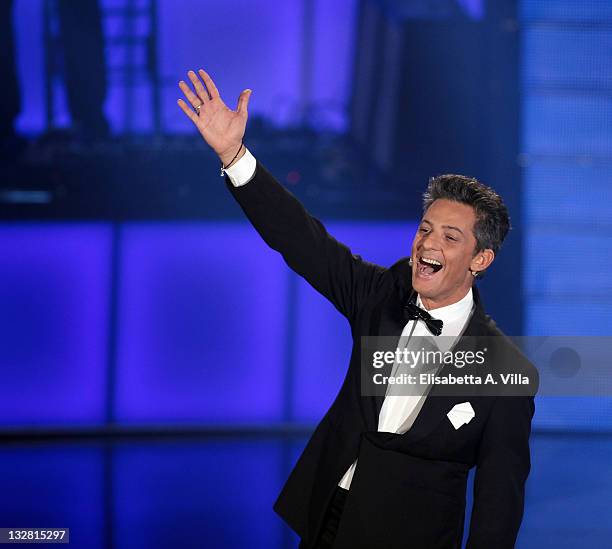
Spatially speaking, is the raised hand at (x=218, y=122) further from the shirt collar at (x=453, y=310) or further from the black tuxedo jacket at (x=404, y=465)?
the shirt collar at (x=453, y=310)

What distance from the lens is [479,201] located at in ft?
5.98

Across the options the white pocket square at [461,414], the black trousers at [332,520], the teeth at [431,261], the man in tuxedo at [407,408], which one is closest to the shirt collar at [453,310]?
the man in tuxedo at [407,408]

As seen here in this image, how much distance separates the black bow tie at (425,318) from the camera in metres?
1.80

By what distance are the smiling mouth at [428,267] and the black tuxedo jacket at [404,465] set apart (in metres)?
0.15

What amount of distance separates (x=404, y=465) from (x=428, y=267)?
0.42 m

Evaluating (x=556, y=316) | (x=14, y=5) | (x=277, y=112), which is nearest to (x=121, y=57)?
(x=14, y=5)

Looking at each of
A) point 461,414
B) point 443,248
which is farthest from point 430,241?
point 461,414

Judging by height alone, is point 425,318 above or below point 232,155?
below

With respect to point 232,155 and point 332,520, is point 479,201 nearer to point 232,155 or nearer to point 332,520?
point 232,155

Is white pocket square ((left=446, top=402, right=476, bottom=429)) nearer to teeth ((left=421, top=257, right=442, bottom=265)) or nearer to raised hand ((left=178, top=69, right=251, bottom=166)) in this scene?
teeth ((left=421, top=257, right=442, bottom=265))

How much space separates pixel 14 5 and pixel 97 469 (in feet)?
10.3

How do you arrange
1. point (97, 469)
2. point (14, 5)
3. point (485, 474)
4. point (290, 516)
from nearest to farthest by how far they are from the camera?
point (485, 474)
point (290, 516)
point (97, 469)
point (14, 5)

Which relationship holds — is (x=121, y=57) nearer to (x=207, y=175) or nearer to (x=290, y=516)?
(x=207, y=175)

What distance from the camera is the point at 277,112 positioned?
585 cm
